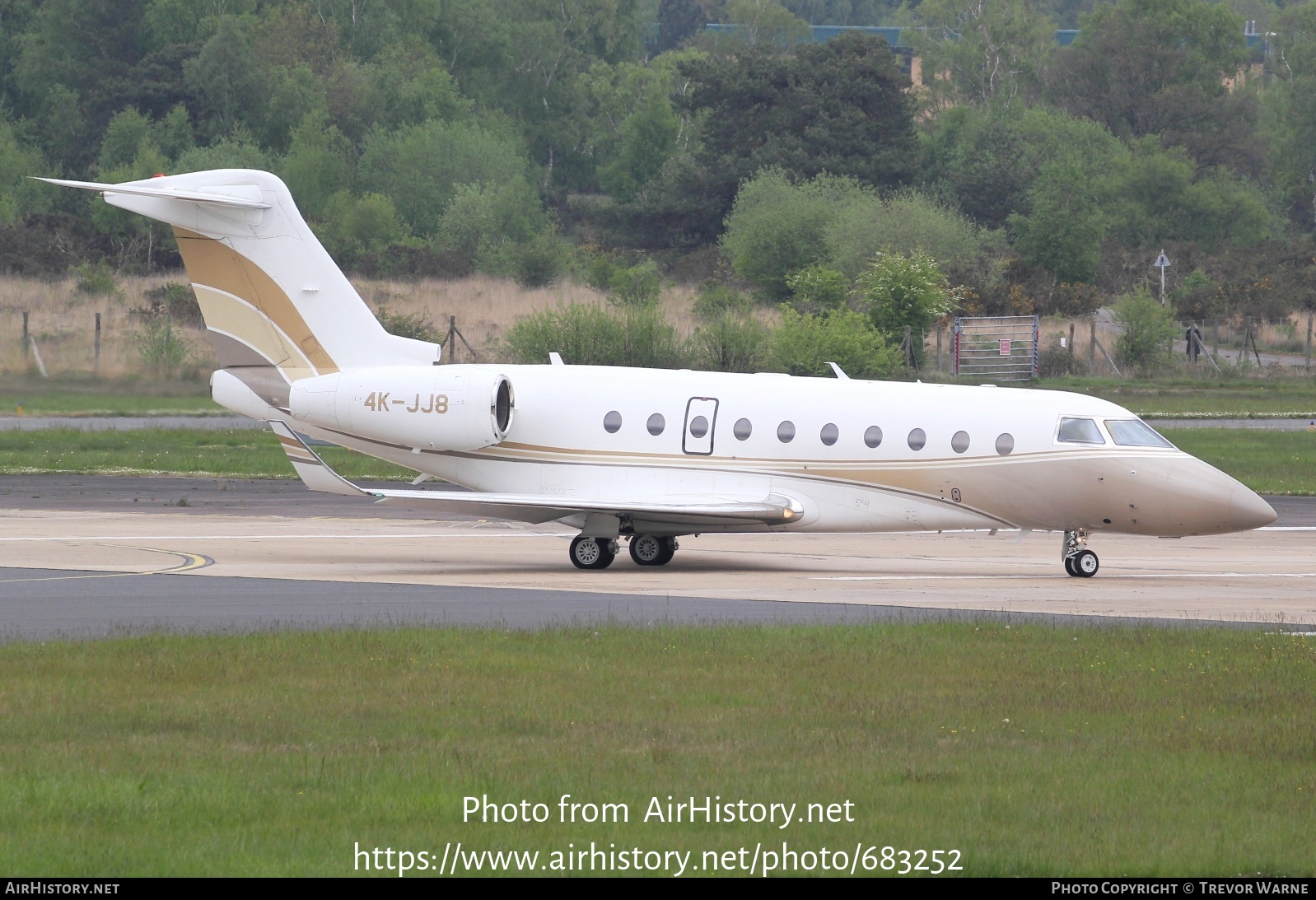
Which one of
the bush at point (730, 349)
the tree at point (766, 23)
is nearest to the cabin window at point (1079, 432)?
the bush at point (730, 349)

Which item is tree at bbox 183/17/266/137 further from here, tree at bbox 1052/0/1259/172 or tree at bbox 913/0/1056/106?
tree at bbox 1052/0/1259/172

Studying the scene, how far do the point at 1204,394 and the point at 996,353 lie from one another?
7320mm

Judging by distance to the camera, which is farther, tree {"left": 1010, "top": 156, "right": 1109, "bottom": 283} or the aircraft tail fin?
tree {"left": 1010, "top": 156, "right": 1109, "bottom": 283}

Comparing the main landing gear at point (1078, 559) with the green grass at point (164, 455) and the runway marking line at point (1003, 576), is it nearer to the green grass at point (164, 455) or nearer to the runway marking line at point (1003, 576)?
the runway marking line at point (1003, 576)

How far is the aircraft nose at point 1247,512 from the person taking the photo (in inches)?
906

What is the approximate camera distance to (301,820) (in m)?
10.1

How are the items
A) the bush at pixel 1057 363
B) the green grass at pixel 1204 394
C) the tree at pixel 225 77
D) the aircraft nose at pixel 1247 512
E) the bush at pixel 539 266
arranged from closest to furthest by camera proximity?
the aircraft nose at pixel 1247 512 → the green grass at pixel 1204 394 → the bush at pixel 1057 363 → the bush at pixel 539 266 → the tree at pixel 225 77

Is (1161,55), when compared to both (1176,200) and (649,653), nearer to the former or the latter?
(1176,200)

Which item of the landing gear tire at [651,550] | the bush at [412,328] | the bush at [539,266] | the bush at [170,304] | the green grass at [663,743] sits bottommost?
the landing gear tire at [651,550]

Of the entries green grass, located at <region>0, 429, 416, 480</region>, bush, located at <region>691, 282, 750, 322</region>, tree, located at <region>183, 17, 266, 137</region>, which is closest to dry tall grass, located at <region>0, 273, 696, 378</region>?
bush, located at <region>691, 282, 750, 322</region>

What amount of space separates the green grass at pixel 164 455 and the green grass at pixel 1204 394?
24.6 m

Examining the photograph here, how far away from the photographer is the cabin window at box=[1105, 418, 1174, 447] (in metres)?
23.8

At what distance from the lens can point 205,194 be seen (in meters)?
26.1

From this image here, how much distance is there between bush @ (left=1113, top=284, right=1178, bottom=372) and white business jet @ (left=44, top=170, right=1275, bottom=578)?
4128 cm
